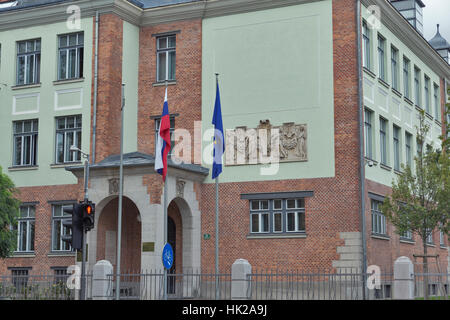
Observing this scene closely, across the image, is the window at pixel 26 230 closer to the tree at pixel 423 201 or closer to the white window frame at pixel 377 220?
the white window frame at pixel 377 220

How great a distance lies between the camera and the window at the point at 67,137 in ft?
112

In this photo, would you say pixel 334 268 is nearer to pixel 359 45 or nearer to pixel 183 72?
pixel 359 45

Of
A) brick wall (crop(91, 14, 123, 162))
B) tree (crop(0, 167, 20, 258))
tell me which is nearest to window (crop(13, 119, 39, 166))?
brick wall (crop(91, 14, 123, 162))

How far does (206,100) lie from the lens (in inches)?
1315

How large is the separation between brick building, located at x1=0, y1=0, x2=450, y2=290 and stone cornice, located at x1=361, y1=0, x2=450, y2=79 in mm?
128

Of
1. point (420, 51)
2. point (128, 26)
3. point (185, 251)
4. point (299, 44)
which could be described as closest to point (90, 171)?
point (185, 251)

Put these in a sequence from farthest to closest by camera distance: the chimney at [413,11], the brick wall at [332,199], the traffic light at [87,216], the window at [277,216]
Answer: the chimney at [413,11], the window at [277,216], the brick wall at [332,199], the traffic light at [87,216]

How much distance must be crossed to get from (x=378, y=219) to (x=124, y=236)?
1053 centimetres

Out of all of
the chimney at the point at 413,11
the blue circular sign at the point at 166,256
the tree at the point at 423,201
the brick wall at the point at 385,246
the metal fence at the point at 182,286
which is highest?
the chimney at the point at 413,11

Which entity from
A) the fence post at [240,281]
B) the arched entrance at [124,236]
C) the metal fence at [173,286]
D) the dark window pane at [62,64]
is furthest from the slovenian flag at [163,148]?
the dark window pane at [62,64]

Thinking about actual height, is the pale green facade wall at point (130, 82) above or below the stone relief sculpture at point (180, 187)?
above

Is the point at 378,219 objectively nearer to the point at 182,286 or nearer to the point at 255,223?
the point at 255,223

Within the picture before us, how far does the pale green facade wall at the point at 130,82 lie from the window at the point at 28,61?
416 cm

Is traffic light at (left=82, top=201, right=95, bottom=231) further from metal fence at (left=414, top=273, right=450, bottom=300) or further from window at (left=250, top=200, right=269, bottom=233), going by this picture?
window at (left=250, top=200, right=269, bottom=233)
